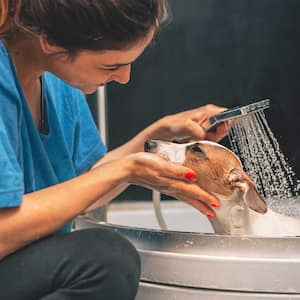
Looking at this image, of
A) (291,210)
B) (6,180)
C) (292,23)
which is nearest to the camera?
(6,180)

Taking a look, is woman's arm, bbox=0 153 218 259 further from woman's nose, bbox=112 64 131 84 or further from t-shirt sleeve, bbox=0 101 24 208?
woman's nose, bbox=112 64 131 84

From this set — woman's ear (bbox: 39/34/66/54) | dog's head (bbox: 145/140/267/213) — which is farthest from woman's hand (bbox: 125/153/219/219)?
woman's ear (bbox: 39/34/66/54)

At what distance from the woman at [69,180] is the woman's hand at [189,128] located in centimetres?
26

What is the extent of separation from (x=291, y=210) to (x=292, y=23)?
917 mm

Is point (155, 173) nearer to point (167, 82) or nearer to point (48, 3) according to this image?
point (48, 3)

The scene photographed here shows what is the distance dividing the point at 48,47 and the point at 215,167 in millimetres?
426

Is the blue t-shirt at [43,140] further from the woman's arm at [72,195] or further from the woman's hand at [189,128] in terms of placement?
the woman's hand at [189,128]

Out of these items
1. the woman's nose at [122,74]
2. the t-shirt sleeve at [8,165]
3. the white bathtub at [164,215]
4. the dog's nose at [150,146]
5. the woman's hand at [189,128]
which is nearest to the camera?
the t-shirt sleeve at [8,165]

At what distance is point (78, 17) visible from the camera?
100 cm

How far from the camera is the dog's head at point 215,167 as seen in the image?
123 cm

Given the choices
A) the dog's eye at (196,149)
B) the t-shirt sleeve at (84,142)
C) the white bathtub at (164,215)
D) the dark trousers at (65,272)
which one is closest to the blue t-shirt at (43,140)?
the t-shirt sleeve at (84,142)

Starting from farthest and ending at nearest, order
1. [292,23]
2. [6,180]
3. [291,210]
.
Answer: [292,23] → [291,210] → [6,180]

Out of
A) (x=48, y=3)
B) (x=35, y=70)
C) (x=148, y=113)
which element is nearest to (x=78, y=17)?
A: (x=48, y=3)

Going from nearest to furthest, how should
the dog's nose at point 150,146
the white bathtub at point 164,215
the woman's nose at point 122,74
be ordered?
the woman's nose at point 122,74, the dog's nose at point 150,146, the white bathtub at point 164,215
